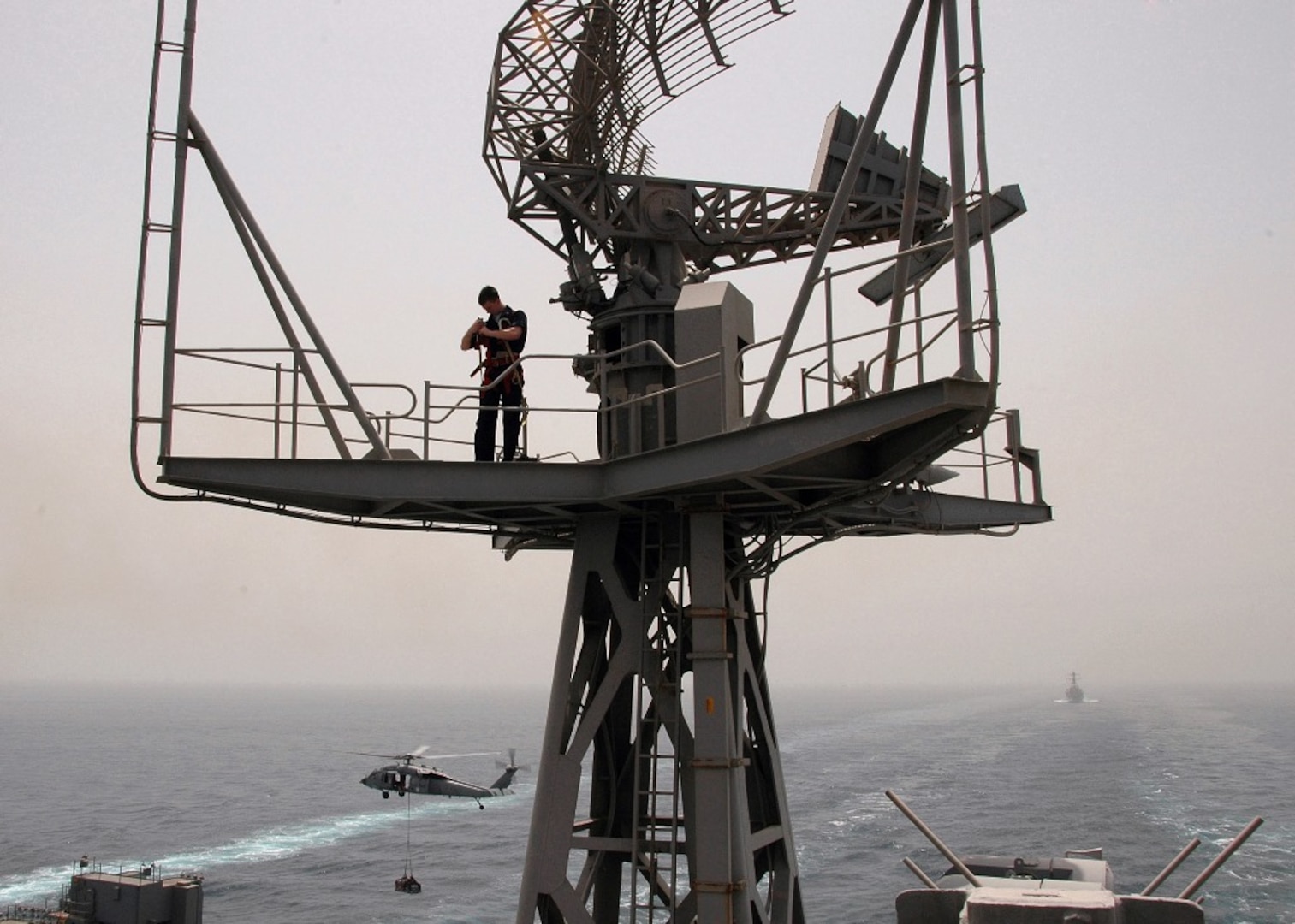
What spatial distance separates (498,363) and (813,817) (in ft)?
175

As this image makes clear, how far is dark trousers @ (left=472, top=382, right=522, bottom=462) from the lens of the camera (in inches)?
589

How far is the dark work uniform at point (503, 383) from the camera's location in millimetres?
14992

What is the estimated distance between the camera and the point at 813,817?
6400 cm

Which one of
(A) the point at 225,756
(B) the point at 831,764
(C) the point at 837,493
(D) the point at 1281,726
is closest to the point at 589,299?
(C) the point at 837,493

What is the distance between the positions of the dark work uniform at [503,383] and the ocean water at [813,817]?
3272 centimetres

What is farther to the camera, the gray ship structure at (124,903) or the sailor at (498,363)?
the gray ship structure at (124,903)

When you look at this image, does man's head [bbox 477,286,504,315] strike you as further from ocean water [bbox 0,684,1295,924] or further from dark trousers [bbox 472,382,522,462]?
ocean water [bbox 0,684,1295,924]

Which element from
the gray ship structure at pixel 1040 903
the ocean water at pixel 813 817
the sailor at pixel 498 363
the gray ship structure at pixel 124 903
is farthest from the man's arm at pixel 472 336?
the gray ship structure at pixel 124 903

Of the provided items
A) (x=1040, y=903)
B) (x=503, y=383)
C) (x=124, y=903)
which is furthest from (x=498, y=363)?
(x=124, y=903)

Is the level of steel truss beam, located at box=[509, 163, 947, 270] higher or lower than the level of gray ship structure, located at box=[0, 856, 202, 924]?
higher

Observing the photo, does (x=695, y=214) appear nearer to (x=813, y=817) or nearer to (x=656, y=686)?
(x=656, y=686)

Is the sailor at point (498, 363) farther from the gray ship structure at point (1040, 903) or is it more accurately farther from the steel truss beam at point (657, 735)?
the gray ship structure at point (1040, 903)

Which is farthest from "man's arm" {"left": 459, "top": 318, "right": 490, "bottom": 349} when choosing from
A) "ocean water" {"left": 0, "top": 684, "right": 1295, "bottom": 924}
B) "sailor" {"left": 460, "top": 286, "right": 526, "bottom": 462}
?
"ocean water" {"left": 0, "top": 684, "right": 1295, "bottom": 924}

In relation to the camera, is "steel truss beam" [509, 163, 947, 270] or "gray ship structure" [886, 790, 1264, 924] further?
"steel truss beam" [509, 163, 947, 270]
